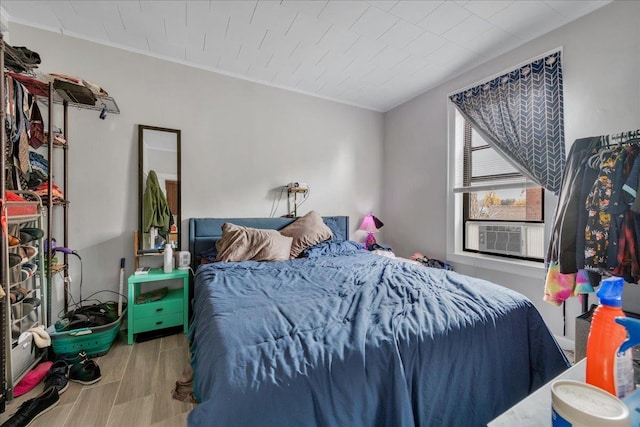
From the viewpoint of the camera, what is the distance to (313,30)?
2299 millimetres

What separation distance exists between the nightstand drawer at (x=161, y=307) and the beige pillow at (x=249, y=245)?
51 centimetres

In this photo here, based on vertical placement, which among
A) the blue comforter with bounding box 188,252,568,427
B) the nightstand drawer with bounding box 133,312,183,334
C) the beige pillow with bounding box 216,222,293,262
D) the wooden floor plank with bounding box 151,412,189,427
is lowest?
the wooden floor plank with bounding box 151,412,189,427

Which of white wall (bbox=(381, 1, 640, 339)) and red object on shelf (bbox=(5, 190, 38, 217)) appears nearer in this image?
red object on shelf (bbox=(5, 190, 38, 217))

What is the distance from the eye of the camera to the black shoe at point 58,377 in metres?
1.64

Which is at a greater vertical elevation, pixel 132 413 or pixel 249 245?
pixel 249 245

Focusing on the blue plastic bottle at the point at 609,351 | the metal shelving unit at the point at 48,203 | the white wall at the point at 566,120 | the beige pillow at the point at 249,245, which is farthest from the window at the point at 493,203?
the metal shelving unit at the point at 48,203

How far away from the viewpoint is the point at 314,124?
11.7 ft

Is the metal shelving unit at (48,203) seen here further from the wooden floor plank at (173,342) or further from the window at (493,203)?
the window at (493,203)

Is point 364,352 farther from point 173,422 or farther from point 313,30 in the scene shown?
point 313,30

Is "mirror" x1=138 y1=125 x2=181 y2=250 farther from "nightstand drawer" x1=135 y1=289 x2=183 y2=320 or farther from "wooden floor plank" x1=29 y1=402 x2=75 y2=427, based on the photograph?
"wooden floor plank" x1=29 y1=402 x2=75 y2=427

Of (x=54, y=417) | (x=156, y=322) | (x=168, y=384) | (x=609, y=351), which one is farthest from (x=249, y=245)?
(x=609, y=351)

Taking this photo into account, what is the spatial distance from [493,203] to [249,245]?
2.59 meters

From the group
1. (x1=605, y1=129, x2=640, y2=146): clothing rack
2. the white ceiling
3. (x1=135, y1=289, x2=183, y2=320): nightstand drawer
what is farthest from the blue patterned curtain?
(x1=135, y1=289, x2=183, y2=320): nightstand drawer

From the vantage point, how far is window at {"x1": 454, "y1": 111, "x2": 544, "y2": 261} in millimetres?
2533
